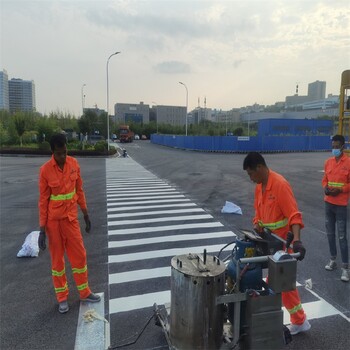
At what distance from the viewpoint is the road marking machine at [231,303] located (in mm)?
2553

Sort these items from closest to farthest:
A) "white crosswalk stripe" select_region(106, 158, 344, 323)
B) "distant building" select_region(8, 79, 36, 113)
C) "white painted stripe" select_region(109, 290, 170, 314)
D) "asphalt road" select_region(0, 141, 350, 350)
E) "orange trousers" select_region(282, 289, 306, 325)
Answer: "orange trousers" select_region(282, 289, 306, 325) < "asphalt road" select_region(0, 141, 350, 350) < "white painted stripe" select_region(109, 290, 170, 314) < "white crosswalk stripe" select_region(106, 158, 344, 323) < "distant building" select_region(8, 79, 36, 113)

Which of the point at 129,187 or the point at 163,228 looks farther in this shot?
the point at 129,187

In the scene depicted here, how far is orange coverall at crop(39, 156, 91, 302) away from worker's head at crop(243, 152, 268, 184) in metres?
2.21

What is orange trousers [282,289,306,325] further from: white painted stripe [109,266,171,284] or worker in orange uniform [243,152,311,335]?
white painted stripe [109,266,171,284]

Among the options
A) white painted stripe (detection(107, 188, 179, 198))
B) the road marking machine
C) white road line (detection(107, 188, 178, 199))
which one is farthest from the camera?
white road line (detection(107, 188, 178, 199))

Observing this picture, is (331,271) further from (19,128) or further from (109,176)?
(19,128)

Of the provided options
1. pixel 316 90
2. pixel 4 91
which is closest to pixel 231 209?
pixel 4 91

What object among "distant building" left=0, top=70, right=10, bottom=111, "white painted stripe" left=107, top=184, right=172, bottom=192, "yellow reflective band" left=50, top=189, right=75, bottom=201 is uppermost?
"distant building" left=0, top=70, right=10, bottom=111

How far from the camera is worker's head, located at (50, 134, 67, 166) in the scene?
384 centimetres

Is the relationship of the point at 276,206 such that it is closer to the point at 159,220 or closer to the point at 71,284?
the point at 71,284

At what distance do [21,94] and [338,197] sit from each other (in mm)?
83976

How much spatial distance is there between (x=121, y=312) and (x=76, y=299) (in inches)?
28.8

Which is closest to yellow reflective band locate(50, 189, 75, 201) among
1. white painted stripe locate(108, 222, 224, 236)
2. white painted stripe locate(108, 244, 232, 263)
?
white painted stripe locate(108, 244, 232, 263)

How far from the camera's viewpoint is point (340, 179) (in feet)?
15.8
